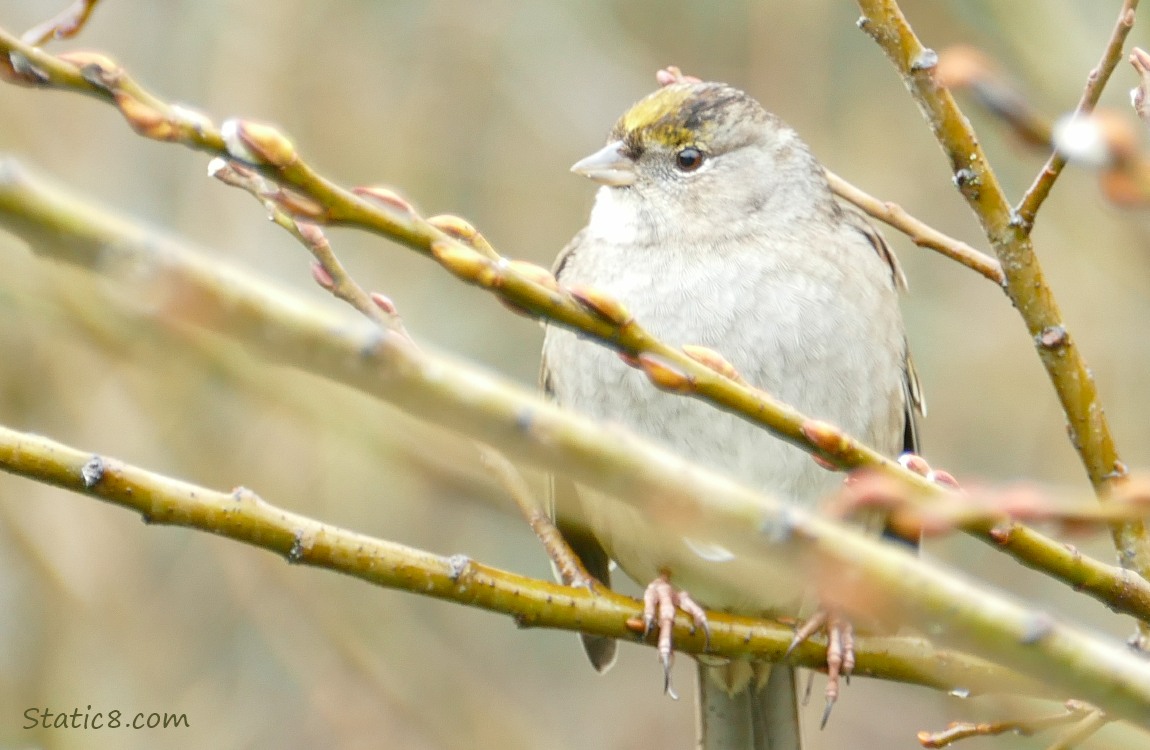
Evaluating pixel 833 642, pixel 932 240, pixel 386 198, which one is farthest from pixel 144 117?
pixel 833 642

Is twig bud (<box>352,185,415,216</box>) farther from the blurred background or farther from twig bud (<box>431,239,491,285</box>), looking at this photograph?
the blurred background

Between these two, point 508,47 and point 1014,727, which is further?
point 508,47

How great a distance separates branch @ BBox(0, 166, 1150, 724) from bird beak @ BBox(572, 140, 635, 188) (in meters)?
2.43

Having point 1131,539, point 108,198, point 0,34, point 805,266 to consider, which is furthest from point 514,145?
point 0,34

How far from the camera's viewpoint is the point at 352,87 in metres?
5.52

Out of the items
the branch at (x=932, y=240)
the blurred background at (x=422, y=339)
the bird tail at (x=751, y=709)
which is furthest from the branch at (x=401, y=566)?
the blurred background at (x=422, y=339)

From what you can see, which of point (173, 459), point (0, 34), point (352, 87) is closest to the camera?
point (0, 34)

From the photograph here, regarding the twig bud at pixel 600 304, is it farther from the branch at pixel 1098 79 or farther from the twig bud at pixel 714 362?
the branch at pixel 1098 79

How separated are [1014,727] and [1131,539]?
0.32m

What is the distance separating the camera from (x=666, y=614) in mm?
2691

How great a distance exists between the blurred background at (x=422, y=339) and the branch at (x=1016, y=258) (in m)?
1.77

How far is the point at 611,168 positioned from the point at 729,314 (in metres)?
0.62

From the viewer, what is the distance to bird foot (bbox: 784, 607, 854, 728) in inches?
102

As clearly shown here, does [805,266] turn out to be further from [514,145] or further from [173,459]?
[514,145]
